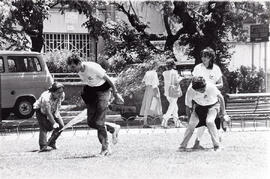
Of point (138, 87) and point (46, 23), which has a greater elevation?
point (46, 23)

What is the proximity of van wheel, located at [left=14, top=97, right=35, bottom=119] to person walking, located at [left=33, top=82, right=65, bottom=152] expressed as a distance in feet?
20.7

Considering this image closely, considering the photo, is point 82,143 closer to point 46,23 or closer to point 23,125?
point 23,125

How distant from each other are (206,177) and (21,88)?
10674 millimetres

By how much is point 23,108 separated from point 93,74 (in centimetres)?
791

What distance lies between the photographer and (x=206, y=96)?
9.05 metres

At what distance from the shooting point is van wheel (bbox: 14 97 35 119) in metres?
16.3

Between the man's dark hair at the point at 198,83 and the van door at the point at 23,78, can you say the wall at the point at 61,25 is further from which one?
the man's dark hair at the point at 198,83

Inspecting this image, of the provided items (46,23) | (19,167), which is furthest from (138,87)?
(46,23)

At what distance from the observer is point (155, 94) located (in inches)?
570

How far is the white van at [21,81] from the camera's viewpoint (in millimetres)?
16109

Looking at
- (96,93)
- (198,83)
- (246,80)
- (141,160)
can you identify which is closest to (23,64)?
(96,93)

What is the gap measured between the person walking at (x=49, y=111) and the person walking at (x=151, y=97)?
433 cm

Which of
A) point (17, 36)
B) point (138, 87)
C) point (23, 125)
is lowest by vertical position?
point (23, 125)

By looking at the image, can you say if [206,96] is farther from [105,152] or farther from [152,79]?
[152,79]
